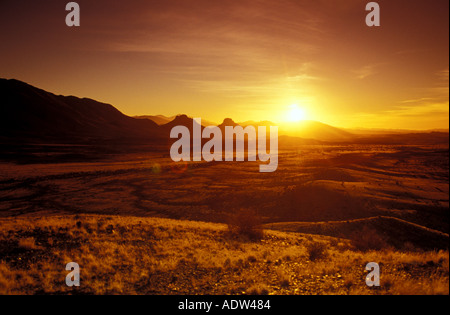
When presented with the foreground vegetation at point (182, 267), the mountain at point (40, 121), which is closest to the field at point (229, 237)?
the foreground vegetation at point (182, 267)

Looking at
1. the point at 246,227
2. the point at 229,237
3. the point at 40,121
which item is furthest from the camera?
the point at 40,121

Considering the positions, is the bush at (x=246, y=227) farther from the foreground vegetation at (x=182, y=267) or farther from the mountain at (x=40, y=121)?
the mountain at (x=40, y=121)

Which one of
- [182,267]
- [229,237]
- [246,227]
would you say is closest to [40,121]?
[246,227]

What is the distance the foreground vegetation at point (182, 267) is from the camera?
7.27 m

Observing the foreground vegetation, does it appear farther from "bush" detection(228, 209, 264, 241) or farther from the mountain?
the mountain

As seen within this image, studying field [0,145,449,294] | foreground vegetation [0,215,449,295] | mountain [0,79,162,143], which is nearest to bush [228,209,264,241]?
field [0,145,449,294]

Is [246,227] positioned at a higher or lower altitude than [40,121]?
lower

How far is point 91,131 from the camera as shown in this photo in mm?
151500

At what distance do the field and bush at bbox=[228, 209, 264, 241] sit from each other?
88 mm

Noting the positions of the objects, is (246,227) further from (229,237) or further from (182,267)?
(182,267)

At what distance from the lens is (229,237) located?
1580 centimetres

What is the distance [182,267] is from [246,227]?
8609 mm
